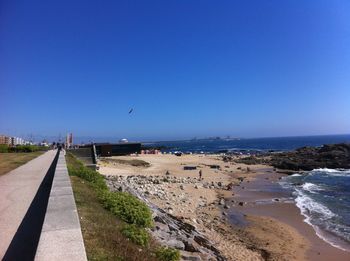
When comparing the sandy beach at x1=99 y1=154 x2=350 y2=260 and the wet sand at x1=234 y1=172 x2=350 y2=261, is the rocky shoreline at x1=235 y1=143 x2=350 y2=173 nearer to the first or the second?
the wet sand at x1=234 y1=172 x2=350 y2=261

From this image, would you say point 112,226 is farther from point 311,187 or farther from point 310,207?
point 311,187

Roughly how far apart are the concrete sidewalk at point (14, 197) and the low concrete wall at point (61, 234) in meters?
0.90

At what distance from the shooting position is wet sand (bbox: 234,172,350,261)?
15047 mm

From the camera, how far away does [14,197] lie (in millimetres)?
11250

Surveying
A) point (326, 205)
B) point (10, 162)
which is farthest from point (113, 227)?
point (326, 205)

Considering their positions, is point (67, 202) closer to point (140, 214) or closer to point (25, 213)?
point (25, 213)

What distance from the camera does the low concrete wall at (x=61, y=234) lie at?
17.2 feet

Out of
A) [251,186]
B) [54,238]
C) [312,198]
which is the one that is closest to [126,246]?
[54,238]

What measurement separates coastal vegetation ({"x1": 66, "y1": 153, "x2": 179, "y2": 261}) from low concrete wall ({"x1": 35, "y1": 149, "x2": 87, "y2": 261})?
0.32 metres

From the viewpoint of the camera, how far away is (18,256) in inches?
253

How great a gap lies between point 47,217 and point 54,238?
1302 mm

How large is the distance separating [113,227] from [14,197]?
15.8 feet

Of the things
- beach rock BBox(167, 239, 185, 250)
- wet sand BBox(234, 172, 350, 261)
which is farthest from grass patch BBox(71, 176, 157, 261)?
wet sand BBox(234, 172, 350, 261)

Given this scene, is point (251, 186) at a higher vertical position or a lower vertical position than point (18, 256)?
lower
